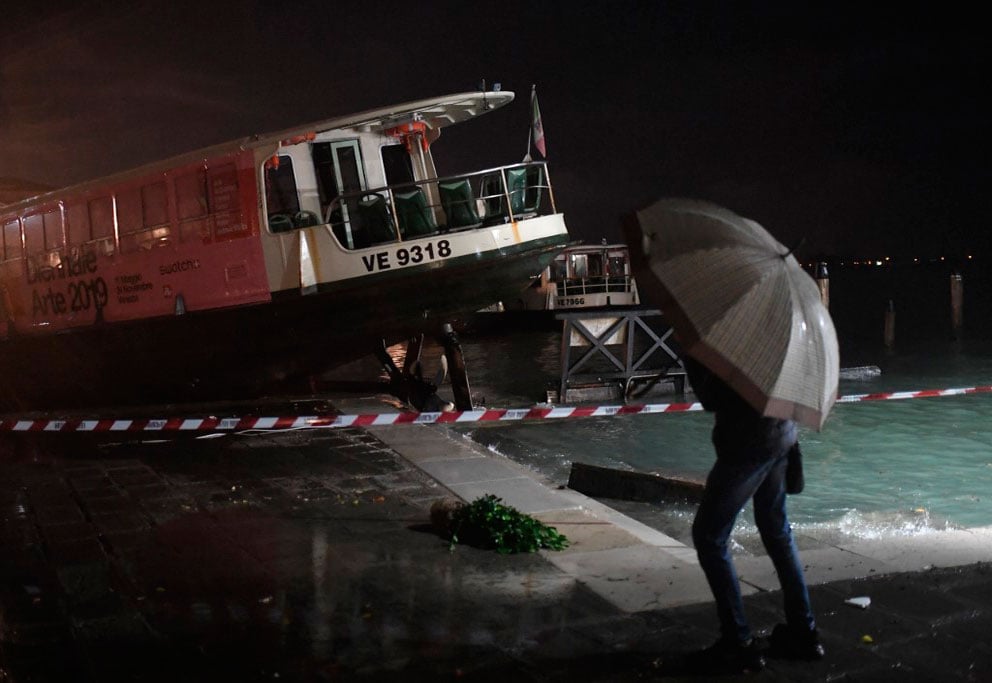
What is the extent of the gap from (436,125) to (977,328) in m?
39.5

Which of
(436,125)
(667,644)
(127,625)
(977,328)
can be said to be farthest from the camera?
(977,328)

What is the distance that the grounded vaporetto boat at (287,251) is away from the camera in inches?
425

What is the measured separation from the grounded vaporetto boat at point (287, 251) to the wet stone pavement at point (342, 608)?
152 inches

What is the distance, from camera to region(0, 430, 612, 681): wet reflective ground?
432 cm

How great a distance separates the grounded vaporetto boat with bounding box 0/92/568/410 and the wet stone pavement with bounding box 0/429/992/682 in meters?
3.86

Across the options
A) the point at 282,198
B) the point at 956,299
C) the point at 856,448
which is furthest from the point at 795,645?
the point at 956,299

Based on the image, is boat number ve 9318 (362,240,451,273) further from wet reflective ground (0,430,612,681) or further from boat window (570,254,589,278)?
boat window (570,254,589,278)

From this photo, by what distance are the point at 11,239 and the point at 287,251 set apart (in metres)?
5.84

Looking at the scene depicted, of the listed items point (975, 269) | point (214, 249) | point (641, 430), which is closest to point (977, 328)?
point (641, 430)

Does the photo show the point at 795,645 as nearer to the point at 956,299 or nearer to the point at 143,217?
the point at 143,217

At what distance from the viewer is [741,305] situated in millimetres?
3803

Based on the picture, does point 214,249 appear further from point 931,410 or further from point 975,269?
point 975,269

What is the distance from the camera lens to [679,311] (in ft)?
12.7

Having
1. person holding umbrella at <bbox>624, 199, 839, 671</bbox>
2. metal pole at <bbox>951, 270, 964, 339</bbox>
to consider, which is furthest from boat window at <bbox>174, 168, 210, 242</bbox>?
metal pole at <bbox>951, 270, 964, 339</bbox>
